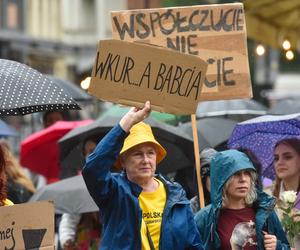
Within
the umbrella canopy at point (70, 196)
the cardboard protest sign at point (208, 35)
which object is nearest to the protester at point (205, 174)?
the cardboard protest sign at point (208, 35)

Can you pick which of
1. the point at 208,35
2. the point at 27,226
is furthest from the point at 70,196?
the point at 27,226

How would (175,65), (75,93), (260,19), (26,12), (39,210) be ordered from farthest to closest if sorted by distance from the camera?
(26,12), (260,19), (75,93), (175,65), (39,210)

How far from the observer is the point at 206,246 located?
7047 mm

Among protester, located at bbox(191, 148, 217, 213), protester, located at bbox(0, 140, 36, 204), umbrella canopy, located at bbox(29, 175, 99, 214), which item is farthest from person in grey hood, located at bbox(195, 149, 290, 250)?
protester, located at bbox(0, 140, 36, 204)

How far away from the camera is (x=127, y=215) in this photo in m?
6.70

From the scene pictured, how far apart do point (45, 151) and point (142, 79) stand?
5394mm

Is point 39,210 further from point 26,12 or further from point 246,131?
point 26,12

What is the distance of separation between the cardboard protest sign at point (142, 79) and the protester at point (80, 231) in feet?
8.60

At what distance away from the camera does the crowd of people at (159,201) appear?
6594 mm

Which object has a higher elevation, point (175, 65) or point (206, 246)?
point (175, 65)

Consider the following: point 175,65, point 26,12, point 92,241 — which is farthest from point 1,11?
point 175,65

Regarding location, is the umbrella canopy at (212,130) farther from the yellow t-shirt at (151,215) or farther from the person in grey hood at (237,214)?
the yellow t-shirt at (151,215)

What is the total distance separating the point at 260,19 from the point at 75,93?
291 cm

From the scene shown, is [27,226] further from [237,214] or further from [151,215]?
[237,214]
